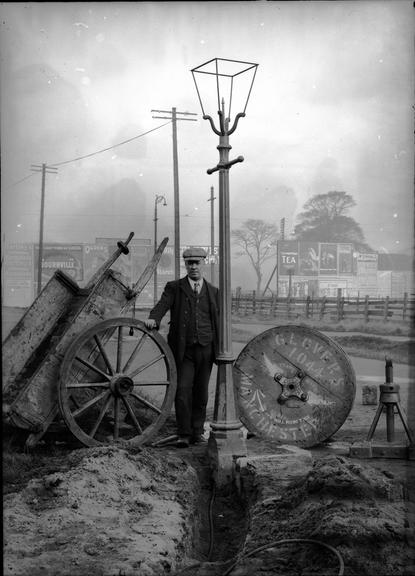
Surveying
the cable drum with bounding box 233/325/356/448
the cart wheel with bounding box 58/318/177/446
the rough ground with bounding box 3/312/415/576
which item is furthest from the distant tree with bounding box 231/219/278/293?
the rough ground with bounding box 3/312/415/576

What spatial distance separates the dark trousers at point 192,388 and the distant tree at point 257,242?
4.54 metres

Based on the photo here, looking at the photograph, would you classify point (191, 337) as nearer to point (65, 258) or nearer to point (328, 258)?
point (65, 258)

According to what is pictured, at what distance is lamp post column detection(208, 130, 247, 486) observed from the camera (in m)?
4.93

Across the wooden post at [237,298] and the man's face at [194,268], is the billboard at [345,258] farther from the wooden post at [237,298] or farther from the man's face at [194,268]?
the man's face at [194,268]

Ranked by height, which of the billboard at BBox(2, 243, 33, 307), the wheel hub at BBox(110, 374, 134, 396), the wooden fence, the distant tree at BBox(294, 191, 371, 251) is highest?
the distant tree at BBox(294, 191, 371, 251)

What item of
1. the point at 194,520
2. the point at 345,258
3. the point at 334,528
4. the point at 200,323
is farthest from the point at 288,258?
the point at 334,528

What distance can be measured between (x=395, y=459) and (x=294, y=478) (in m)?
1.38

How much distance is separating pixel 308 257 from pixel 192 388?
606 cm

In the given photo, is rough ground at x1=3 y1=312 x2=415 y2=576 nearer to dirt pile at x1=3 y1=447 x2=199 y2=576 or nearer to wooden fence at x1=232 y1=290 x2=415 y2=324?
dirt pile at x1=3 y1=447 x2=199 y2=576

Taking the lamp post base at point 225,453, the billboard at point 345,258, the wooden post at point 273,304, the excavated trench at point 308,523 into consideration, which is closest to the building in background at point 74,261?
the wooden post at point 273,304

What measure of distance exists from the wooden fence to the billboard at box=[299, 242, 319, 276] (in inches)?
28.4

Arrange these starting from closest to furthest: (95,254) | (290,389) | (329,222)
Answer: (290,389) < (95,254) < (329,222)

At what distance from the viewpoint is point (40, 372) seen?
201 inches

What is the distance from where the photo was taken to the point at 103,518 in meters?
3.73
